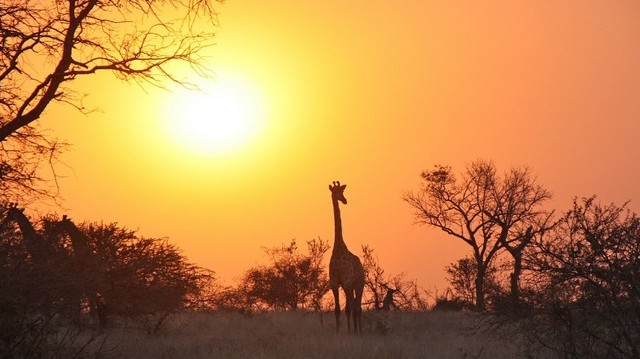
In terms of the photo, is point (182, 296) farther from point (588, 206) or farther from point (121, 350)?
point (588, 206)

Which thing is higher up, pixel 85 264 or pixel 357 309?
pixel 85 264

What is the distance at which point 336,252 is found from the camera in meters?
24.1

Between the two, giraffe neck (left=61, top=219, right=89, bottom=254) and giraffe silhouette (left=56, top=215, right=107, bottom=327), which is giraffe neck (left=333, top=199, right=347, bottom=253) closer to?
giraffe silhouette (left=56, top=215, right=107, bottom=327)

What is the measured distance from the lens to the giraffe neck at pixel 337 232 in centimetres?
2420

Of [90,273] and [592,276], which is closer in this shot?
[592,276]

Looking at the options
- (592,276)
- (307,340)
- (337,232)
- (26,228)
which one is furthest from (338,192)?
(592,276)

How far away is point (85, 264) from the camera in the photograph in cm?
2067

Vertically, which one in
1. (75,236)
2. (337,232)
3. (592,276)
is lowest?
(592,276)

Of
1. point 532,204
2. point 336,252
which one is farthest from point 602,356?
point 532,204

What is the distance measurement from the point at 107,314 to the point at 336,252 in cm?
635

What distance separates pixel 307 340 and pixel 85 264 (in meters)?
5.61

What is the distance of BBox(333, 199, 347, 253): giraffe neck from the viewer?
2420cm

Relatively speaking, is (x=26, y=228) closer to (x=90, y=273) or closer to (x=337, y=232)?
(x=90, y=273)

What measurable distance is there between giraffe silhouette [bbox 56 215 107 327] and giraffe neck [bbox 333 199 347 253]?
6520 mm
